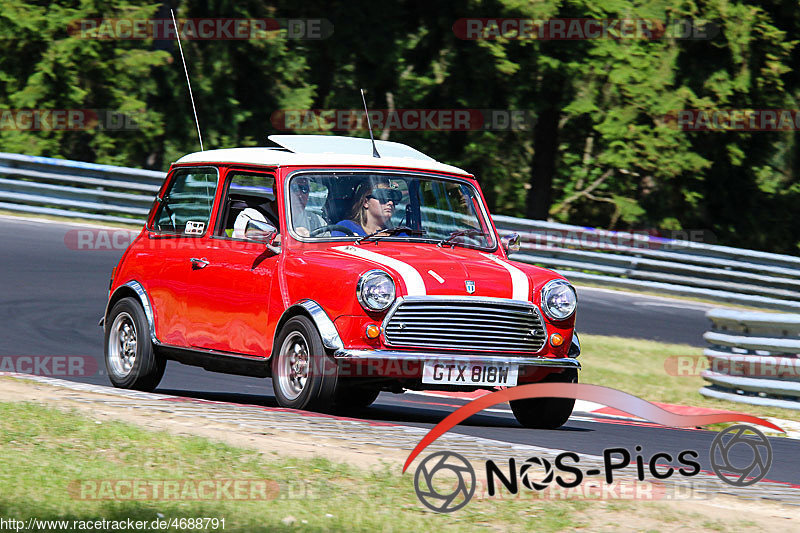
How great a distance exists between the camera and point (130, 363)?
9859mm

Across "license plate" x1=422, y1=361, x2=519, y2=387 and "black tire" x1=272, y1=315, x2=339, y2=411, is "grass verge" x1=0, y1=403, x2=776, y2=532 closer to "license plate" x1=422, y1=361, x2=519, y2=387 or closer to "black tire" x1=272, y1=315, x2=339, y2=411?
"black tire" x1=272, y1=315, x2=339, y2=411

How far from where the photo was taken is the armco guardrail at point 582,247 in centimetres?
1892

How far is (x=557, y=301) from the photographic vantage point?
27.3 feet

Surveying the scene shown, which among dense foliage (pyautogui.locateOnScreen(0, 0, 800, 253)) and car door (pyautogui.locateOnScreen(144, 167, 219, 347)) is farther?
dense foliage (pyautogui.locateOnScreen(0, 0, 800, 253))

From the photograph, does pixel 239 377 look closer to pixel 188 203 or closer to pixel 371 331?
pixel 188 203

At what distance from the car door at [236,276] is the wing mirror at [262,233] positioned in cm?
5

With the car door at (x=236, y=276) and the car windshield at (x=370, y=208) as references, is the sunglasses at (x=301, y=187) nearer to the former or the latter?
the car windshield at (x=370, y=208)

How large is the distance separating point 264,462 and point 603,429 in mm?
3863

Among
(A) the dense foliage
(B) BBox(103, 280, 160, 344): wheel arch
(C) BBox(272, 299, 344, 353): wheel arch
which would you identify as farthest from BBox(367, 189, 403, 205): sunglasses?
(A) the dense foliage

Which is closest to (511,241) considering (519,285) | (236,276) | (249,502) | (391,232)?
(519,285)

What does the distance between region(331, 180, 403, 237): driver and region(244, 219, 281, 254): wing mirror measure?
43cm

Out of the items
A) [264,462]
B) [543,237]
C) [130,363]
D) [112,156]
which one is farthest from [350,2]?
[264,462]

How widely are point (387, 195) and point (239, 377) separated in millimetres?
4142

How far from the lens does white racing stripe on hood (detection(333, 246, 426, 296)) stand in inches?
310
